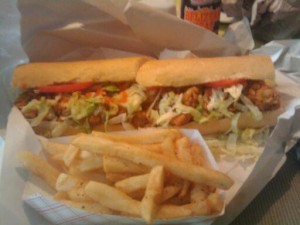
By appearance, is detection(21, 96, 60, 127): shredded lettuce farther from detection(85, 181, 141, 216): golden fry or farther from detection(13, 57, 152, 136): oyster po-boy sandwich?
detection(85, 181, 141, 216): golden fry

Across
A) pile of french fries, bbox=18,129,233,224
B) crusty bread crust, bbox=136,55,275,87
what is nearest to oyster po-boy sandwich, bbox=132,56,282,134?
crusty bread crust, bbox=136,55,275,87

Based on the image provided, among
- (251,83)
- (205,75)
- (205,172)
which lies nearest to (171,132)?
(205,172)

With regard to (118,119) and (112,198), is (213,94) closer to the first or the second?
(118,119)

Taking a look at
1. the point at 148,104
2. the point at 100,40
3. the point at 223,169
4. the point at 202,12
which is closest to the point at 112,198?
the point at 223,169

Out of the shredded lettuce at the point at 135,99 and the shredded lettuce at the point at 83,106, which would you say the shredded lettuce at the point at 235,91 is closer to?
the shredded lettuce at the point at 135,99

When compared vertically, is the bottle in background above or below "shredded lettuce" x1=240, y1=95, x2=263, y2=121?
above

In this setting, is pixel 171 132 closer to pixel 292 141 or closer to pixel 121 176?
pixel 121 176
